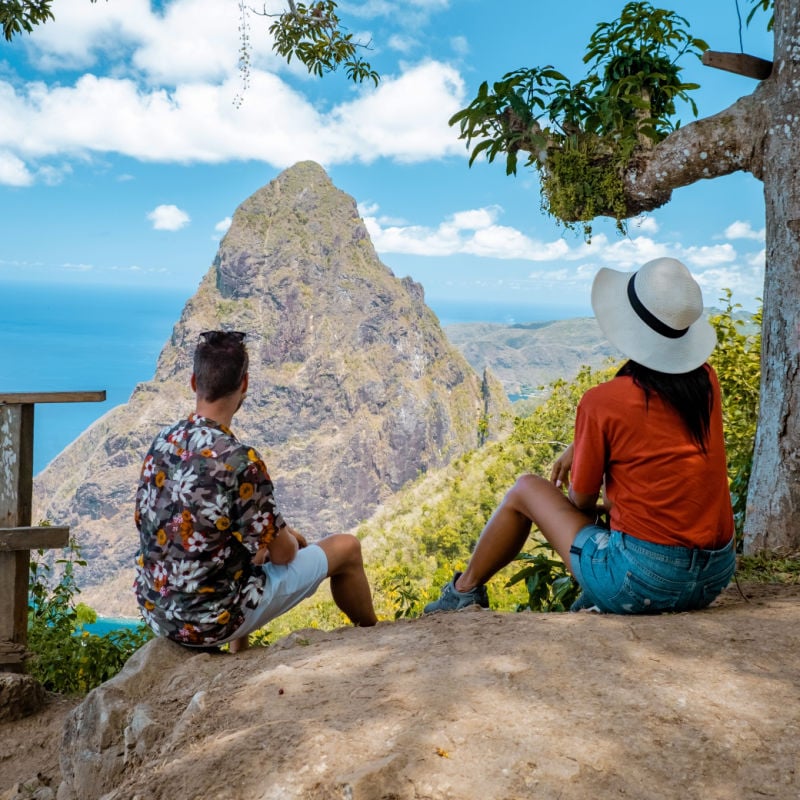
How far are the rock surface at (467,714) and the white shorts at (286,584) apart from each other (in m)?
0.12

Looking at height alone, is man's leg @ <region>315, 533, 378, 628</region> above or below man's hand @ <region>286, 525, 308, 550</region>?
below

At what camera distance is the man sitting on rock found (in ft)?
8.25

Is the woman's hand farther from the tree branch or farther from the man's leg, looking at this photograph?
the tree branch

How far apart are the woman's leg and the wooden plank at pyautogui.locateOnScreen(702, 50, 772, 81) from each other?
97.6 inches

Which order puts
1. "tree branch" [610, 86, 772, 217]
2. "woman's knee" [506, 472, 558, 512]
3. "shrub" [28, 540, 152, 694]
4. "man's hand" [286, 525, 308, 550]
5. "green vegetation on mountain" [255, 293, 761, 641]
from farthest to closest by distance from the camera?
"green vegetation on mountain" [255, 293, 761, 641] → "shrub" [28, 540, 152, 694] → "tree branch" [610, 86, 772, 217] → "man's hand" [286, 525, 308, 550] → "woman's knee" [506, 472, 558, 512]

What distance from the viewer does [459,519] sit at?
44.0 feet

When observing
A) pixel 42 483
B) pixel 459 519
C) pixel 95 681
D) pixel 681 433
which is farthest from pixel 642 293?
pixel 42 483

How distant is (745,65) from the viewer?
12.6 feet

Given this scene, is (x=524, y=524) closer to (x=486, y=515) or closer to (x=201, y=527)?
(x=201, y=527)

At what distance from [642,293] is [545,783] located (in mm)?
1483

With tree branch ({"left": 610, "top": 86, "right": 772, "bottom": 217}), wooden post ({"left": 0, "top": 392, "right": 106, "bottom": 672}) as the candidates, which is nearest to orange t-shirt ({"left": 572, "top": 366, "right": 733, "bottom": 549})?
tree branch ({"left": 610, "top": 86, "right": 772, "bottom": 217})

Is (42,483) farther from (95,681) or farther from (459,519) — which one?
(95,681)

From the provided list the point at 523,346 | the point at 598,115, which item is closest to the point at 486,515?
the point at 598,115

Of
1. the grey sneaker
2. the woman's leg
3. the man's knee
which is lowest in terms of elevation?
the grey sneaker
